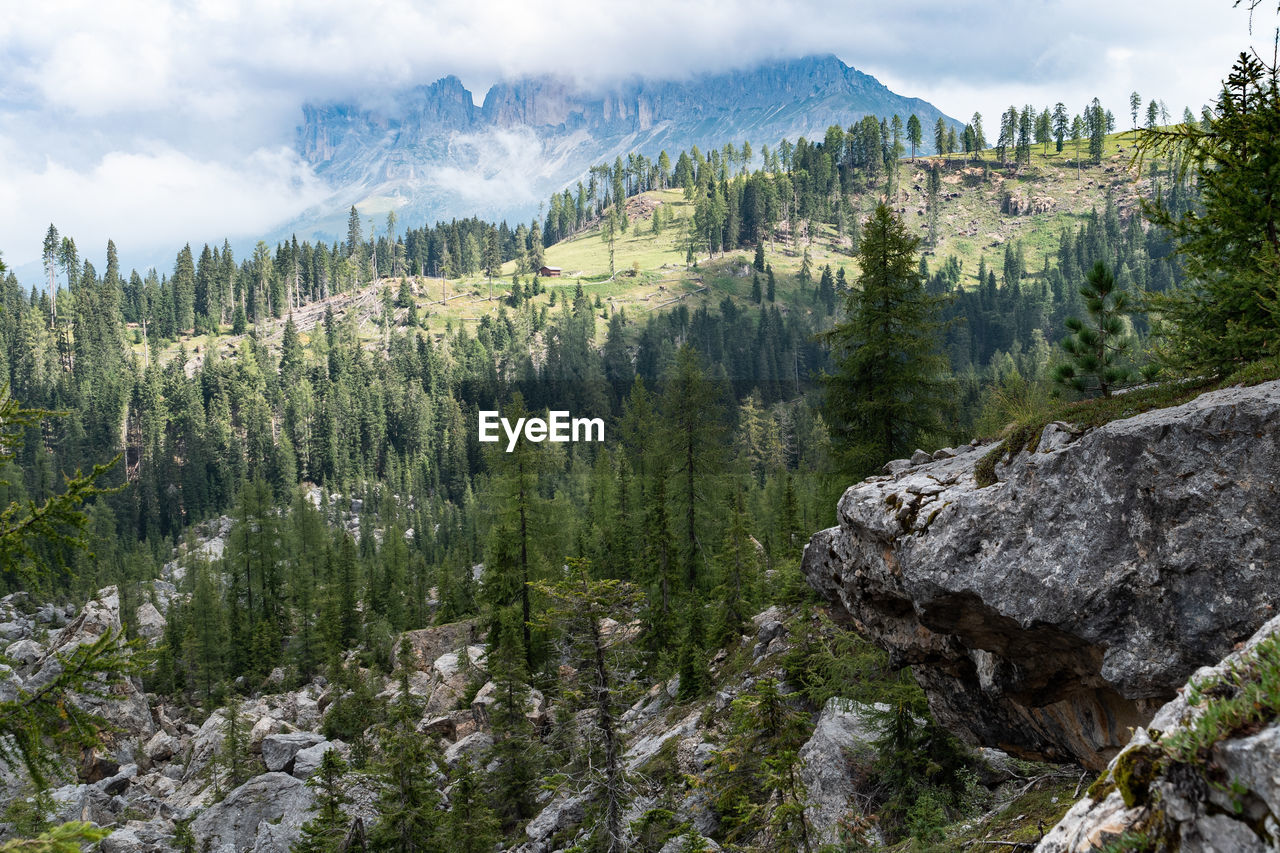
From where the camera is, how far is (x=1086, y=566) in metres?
7.72

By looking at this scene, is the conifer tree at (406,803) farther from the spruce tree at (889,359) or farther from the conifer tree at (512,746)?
the spruce tree at (889,359)

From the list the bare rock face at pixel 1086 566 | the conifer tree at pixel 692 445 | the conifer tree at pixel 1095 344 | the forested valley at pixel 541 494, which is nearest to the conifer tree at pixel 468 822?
the forested valley at pixel 541 494

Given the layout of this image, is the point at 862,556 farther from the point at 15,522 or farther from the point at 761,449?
the point at 761,449

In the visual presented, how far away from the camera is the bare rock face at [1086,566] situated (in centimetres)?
697

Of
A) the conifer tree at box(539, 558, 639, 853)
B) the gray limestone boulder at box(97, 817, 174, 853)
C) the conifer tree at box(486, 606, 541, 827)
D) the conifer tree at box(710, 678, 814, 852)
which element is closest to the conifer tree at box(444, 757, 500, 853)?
the conifer tree at box(486, 606, 541, 827)

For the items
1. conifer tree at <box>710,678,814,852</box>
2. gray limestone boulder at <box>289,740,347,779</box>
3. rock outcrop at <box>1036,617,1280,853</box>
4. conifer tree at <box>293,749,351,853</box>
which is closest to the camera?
rock outcrop at <box>1036,617,1280,853</box>

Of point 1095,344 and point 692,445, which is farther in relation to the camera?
point 692,445

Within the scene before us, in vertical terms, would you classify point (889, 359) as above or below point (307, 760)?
above

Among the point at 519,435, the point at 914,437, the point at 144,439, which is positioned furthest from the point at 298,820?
the point at 144,439

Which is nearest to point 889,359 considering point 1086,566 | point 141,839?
point 1086,566

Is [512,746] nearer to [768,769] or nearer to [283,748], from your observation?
[283,748]

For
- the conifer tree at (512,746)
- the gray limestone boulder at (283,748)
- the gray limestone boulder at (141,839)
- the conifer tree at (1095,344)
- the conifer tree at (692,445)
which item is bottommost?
the gray limestone boulder at (283,748)

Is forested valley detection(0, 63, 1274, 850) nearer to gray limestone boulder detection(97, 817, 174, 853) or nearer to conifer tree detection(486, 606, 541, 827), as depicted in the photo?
conifer tree detection(486, 606, 541, 827)

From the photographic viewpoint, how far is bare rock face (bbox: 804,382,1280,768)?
22.9ft
